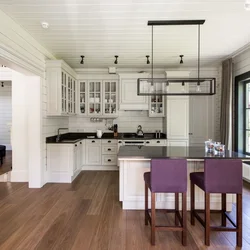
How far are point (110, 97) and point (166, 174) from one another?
12.1 ft

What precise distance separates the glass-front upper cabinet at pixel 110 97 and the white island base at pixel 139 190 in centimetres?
275

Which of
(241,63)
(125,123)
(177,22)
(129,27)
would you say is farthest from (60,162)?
(241,63)

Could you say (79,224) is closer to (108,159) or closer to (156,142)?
(108,159)

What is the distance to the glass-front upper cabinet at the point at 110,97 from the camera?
5.56 meters

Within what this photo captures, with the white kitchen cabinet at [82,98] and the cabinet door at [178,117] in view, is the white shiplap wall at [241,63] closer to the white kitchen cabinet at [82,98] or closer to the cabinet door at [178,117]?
the cabinet door at [178,117]

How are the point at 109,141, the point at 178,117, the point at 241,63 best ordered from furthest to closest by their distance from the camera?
1. the point at 109,141
2. the point at 178,117
3. the point at 241,63

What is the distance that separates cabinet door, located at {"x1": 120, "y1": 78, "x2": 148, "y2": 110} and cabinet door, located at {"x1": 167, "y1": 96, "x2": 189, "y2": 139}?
2.34ft

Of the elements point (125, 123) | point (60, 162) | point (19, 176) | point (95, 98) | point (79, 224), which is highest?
point (95, 98)

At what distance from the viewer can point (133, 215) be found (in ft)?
9.47

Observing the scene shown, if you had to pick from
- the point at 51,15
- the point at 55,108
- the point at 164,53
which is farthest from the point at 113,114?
the point at 51,15

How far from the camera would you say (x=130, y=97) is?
5.34m

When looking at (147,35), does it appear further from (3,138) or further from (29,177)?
(3,138)

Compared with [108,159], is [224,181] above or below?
above

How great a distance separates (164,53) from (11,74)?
11.8 ft
